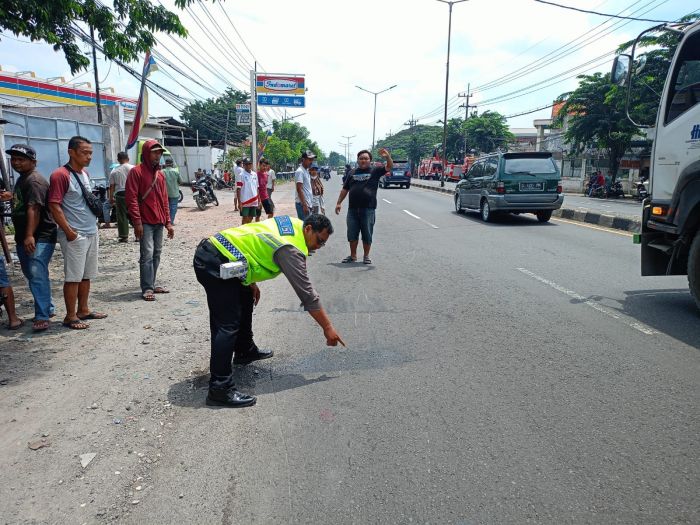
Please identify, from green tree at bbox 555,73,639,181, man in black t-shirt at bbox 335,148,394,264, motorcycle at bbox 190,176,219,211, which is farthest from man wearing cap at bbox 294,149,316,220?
green tree at bbox 555,73,639,181

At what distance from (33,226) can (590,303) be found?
5.76 metres

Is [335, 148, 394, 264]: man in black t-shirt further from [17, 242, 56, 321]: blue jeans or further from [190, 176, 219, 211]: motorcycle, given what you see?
[190, 176, 219, 211]: motorcycle

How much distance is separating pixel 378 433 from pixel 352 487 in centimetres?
55

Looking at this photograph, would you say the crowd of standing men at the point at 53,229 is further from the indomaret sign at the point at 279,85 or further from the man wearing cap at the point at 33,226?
the indomaret sign at the point at 279,85

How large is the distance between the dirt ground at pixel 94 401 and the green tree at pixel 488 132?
5485cm

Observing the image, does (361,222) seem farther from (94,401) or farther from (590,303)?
(94,401)

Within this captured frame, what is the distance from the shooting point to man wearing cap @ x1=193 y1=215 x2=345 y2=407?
3385 mm

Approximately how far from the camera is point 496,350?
14.5 feet

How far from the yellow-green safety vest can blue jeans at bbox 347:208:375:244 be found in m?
4.71

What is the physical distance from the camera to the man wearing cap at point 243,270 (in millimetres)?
3385

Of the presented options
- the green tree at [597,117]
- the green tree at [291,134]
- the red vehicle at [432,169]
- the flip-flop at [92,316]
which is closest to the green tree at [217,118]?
the green tree at [291,134]

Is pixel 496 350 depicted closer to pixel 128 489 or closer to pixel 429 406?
pixel 429 406

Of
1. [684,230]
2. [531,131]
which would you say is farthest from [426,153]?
[684,230]

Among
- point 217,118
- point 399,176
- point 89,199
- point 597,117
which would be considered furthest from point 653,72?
point 217,118
